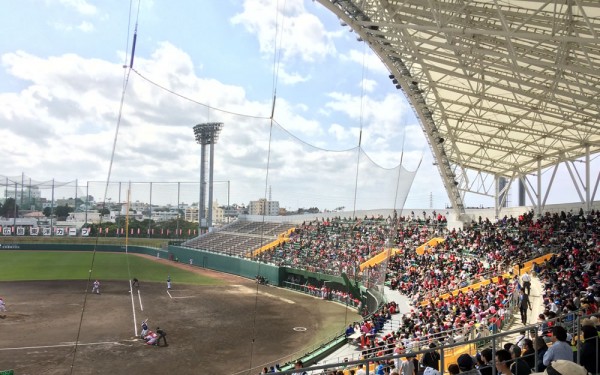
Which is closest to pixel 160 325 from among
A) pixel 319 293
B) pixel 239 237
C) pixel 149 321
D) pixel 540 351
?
pixel 149 321

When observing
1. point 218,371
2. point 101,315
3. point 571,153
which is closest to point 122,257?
point 101,315

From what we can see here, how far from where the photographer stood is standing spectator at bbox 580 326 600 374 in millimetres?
4598

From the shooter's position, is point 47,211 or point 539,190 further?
point 47,211

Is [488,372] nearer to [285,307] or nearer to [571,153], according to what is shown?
[285,307]

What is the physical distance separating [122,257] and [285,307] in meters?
13.1

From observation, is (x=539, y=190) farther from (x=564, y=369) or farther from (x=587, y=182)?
(x=564, y=369)

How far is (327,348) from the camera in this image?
14086 mm

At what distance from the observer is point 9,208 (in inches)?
1719

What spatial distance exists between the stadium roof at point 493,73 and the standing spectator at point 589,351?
23.3ft

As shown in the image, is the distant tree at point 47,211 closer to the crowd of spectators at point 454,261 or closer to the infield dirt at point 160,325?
the infield dirt at point 160,325

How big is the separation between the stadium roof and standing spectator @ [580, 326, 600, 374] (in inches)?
280

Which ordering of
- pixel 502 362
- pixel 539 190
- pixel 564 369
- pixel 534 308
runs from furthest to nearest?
pixel 539 190, pixel 534 308, pixel 502 362, pixel 564 369

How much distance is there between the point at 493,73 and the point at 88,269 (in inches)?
1089

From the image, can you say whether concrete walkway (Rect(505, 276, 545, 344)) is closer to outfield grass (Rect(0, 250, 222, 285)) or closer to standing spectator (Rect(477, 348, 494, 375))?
standing spectator (Rect(477, 348, 494, 375))
